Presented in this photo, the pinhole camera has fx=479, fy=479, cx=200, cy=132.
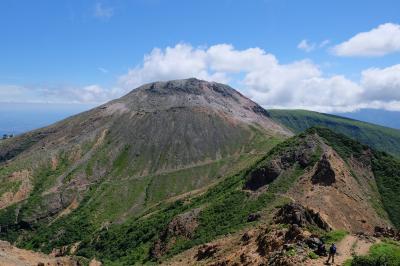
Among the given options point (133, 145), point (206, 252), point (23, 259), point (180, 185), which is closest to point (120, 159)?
point (133, 145)

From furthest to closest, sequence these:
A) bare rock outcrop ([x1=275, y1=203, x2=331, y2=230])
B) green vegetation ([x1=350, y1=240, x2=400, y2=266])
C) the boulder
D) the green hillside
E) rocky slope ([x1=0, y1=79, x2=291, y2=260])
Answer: rocky slope ([x1=0, y1=79, x2=291, y2=260]) → the green hillside → the boulder → bare rock outcrop ([x1=275, y1=203, x2=331, y2=230]) → green vegetation ([x1=350, y1=240, x2=400, y2=266])

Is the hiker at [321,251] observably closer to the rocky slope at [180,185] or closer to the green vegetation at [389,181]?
the rocky slope at [180,185]

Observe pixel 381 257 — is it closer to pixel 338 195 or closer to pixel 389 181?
pixel 338 195

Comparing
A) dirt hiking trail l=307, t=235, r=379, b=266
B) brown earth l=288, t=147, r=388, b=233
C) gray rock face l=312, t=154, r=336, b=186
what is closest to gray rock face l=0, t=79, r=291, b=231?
brown earth l=288, t=147, r=388, b=233

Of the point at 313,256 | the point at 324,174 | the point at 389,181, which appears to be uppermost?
the point at 324,174

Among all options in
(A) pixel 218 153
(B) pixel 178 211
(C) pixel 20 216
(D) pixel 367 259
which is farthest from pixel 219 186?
(D) pixel 367 259

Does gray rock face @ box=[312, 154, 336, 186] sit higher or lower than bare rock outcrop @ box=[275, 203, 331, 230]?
higher

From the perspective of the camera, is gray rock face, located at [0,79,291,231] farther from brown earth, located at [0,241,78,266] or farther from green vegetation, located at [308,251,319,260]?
green vegetation, located at [308,251,319,260]

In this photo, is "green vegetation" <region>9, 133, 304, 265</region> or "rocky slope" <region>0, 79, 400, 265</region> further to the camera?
"green vegetation" <region>9, 133, 304, 265</region>

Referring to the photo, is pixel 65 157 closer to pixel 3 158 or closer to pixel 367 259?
pixel 3 158
